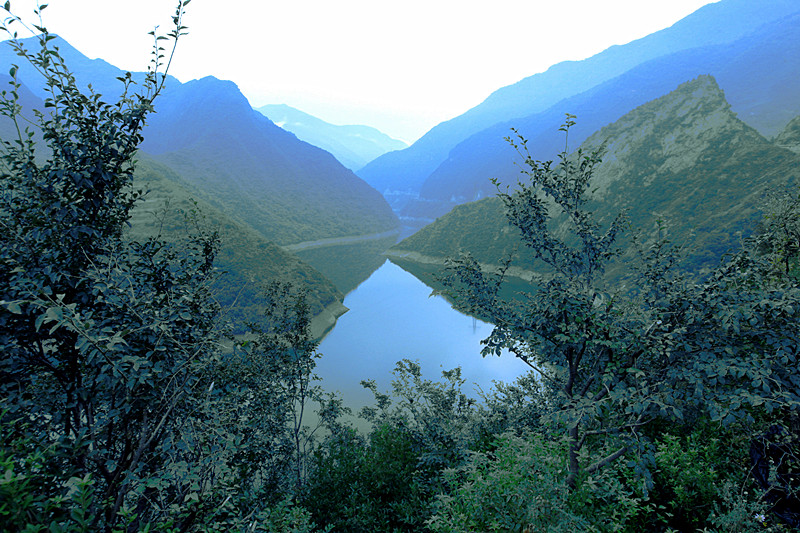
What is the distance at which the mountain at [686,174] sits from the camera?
A: 4431cm

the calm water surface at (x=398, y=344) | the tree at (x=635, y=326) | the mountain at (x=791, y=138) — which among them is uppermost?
the tree at (x=635, y=326)

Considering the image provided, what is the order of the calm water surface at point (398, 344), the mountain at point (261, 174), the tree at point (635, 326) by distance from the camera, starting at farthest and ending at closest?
the mountain at point (261, 174), the calm water surface at point (398, 344), the tree at point (635, 326)

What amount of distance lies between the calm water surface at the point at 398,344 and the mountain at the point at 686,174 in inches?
670

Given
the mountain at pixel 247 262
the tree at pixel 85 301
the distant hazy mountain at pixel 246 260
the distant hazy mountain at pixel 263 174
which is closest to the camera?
the tree at pixel 85 301

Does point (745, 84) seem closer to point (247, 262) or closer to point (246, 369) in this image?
point (247, 262)

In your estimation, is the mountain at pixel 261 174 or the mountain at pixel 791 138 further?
the mountain at pixel 261 174

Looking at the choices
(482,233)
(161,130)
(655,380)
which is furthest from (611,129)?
(161,130)

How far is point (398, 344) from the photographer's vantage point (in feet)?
128

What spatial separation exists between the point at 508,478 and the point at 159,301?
18.0 feet

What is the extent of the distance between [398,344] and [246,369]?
31462 millimetres

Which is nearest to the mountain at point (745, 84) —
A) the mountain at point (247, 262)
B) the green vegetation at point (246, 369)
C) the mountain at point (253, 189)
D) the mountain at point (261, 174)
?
the mountain at point (247, 262)

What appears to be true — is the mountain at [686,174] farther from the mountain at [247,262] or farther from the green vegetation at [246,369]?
the green vegetation at [246,369]

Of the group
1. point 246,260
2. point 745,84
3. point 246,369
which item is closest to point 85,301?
point 246,369

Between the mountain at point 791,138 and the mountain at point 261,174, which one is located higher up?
the mountain at point 261,174
